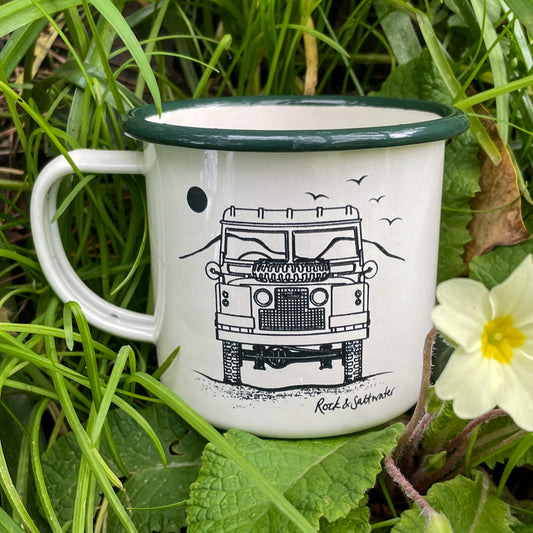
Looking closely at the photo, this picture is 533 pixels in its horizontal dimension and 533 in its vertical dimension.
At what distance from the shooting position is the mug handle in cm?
78

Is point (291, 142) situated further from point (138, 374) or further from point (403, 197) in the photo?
point (138, 374)

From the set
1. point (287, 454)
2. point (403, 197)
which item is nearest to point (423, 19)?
point (403, 197)

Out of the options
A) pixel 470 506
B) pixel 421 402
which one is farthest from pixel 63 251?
pixel 470 506

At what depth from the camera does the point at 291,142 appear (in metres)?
0.64

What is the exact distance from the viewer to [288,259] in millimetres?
694

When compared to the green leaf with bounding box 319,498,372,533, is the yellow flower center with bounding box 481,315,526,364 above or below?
above

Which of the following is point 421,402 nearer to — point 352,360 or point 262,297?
point 352,360

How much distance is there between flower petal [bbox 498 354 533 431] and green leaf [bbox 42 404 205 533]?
40cm

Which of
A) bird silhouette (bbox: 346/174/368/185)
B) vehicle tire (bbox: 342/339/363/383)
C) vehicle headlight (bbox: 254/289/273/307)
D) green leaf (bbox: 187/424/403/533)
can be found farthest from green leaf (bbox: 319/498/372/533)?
bird silhouette (bbox: 346/174/368/185)

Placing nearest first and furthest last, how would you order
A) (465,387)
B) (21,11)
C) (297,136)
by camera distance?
(465,387)
(297,136)
(21,11)

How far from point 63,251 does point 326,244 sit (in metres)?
0.35

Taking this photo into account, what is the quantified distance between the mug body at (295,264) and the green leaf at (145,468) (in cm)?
8

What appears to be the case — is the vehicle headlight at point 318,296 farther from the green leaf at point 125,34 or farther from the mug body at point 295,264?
the green leaf at point 125,34

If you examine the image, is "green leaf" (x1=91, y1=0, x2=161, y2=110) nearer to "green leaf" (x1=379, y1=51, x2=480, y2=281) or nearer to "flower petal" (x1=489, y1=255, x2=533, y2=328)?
"flower petal" (x1=489, y1=255, x2=533, y2=328)
